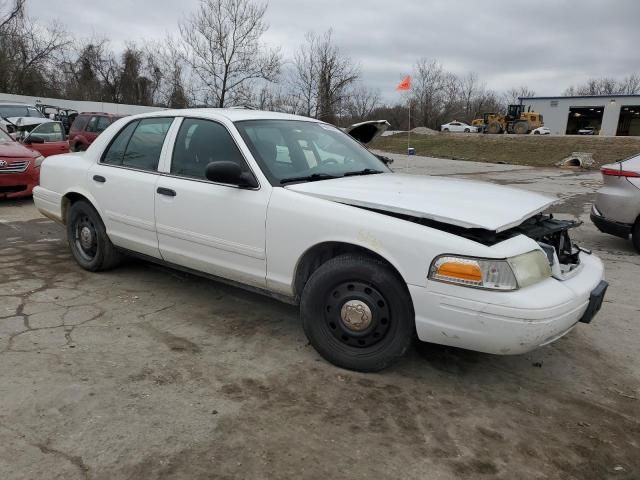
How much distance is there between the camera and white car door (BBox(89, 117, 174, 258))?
4.19 metres

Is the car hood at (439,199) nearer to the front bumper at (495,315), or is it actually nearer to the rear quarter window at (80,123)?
the front bumper at (495,315)

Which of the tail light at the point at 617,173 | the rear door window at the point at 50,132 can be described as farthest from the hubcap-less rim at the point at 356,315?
the rear door window at the point at 50,132

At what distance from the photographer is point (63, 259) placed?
5.42 meters

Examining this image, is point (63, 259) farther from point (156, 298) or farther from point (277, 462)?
point (277, 462)

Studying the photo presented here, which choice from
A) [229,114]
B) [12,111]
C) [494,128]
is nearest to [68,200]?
[229,114]

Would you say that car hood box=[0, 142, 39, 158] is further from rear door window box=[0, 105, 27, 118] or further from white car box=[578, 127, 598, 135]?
white car box=[578, 127, 598, 135]

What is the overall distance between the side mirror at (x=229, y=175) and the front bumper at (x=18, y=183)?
6619mm

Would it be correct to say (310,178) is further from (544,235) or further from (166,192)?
(544,235)

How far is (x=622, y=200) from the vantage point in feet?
20.8

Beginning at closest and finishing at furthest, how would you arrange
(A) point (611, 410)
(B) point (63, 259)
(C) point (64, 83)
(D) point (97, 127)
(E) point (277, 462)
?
(E) point (277, 462) → (A) point (611, 410) → (B) point (63, 259) → (D) point (97, 127) → (C) point (64, 83)

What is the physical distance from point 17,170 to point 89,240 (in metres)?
4.77

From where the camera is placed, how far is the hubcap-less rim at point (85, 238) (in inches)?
190

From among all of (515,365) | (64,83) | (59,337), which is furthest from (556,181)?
(64,83)

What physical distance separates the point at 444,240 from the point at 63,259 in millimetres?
4329
